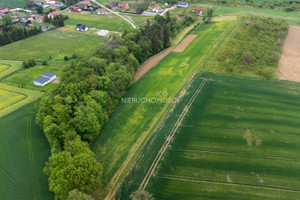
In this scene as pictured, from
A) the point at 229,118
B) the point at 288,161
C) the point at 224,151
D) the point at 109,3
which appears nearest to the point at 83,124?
the point at 224,151

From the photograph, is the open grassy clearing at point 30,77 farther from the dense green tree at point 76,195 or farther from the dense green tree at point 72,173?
the dense green tree at point 76,195

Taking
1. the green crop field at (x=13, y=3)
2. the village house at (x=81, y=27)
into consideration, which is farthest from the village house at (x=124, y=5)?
the green crop field at (x=13, y=3)

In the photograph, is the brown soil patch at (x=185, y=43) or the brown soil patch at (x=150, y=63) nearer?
the brown soil patch at (x=150, y=63)

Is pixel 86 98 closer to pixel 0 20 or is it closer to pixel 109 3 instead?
pixel 0 20

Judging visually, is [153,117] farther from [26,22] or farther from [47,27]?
[26,22]

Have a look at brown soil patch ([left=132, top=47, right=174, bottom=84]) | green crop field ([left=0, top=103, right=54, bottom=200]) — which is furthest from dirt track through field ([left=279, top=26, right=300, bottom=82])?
green crop field ([left=0, top=103, right=54, bottom=200])
